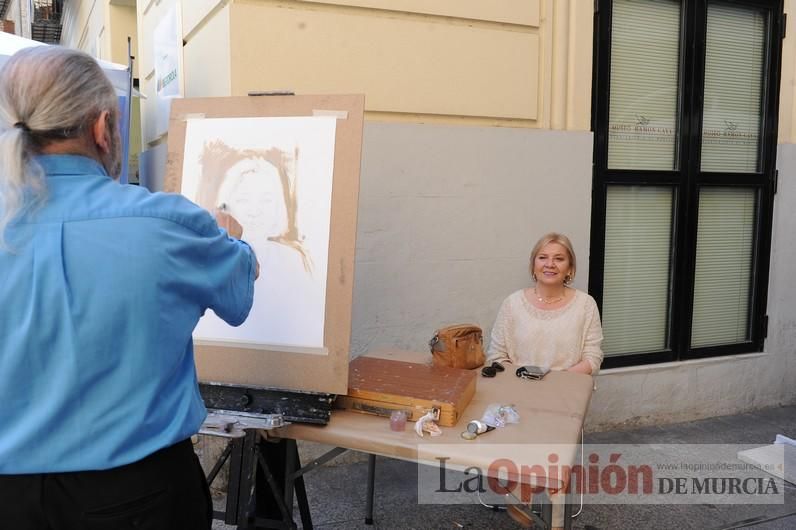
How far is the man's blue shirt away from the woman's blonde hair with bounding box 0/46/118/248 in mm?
30

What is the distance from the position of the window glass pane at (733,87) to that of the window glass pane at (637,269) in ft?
1.72

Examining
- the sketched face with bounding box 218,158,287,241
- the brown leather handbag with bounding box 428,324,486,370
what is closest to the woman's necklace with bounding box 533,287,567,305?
the brown leather handbag with bounding box 428,324,486,370

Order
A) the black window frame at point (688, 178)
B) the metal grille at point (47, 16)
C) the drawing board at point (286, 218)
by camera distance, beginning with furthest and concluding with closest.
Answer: the metal grille at point (47, 16)
the black window frame at point (688, 178)
the drawing board at point (286, 218)

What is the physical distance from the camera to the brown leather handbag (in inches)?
95.5

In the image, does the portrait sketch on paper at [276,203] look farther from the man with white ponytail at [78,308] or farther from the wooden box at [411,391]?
the man with white ponytail at [78,308]

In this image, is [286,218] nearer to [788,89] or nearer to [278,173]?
[278,173]

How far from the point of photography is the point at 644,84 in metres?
4.09

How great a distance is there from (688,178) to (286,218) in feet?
10.5

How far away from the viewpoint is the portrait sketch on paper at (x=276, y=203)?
6.51 ft

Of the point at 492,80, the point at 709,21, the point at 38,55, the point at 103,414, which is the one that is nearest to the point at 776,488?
the point at 492,80

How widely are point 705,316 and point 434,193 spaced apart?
7.54ft

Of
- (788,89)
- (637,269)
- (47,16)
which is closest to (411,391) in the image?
(637,269)

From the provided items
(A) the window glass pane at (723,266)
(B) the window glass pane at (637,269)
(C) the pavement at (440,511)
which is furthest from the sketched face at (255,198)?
(A) the window glass pane at (723,266)

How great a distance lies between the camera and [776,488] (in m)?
3.30
